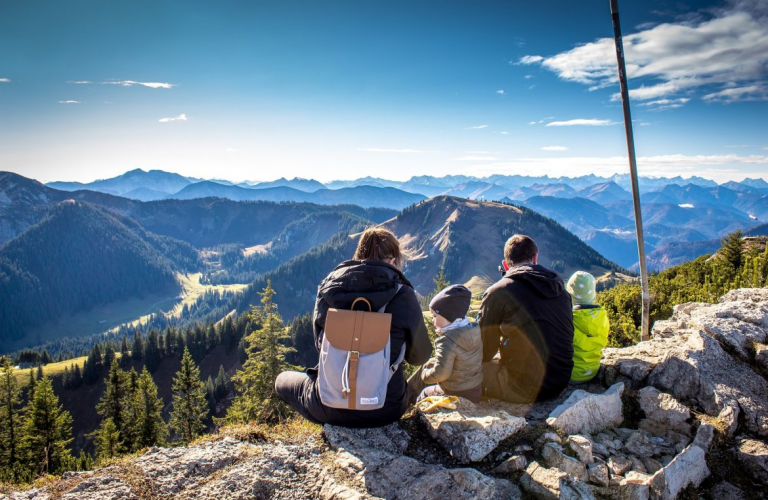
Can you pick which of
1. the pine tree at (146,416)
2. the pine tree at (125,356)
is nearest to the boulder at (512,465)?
the pine tree at (146,416)

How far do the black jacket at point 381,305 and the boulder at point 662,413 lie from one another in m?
4.37

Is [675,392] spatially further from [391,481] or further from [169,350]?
[169,350]

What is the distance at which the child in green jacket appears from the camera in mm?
7859

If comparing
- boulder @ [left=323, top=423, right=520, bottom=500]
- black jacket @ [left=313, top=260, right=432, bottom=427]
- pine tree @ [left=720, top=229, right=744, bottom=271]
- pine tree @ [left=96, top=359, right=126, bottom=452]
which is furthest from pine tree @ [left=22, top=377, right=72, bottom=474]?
pine tree @ [left=720, top=229, right=744, bottom=271]

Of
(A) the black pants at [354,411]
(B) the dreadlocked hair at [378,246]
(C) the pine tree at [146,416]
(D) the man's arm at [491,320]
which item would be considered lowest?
(C) the pine tree at [146,416]

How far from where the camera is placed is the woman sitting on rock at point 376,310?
5.73m

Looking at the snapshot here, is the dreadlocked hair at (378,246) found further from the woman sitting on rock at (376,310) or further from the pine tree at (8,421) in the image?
the pine tree at (8,421)

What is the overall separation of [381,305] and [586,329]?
15.7ft

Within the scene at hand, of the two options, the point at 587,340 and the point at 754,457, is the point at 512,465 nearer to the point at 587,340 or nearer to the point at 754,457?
the point at 587,340

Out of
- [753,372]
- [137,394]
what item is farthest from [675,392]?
[137,394]

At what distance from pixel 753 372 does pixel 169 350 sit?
14360 centimetres

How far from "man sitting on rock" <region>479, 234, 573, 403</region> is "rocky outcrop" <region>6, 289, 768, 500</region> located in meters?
0.45

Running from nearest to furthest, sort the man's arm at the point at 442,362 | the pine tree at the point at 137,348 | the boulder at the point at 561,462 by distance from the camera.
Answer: the boulder at the point at 561,462, the man's arm at the point at 442,362, the pine tree at the point at 137,348

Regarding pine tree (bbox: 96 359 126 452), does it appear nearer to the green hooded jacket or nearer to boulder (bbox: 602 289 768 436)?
the green hooded jacket
